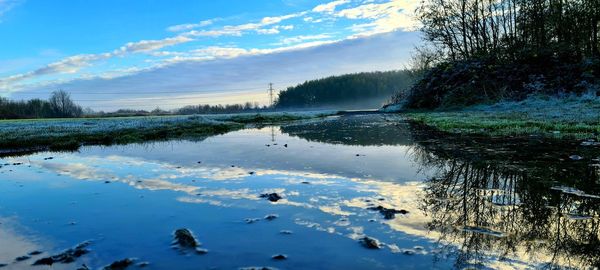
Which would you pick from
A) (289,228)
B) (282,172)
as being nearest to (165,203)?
(289,228)

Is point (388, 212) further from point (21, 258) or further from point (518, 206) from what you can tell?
point (21, 258)

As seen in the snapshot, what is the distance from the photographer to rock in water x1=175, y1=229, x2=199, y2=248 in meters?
5.09

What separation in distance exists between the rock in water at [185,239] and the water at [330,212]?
12 centimetres

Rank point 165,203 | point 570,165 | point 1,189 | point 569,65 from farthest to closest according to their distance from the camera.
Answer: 1. point 569,65
2. point 1,189
3. point 570,165
4. point 165,203

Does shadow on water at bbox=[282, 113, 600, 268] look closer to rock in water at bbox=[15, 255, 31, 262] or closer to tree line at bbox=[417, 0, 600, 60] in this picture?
rock in water at bbox=[15, 255, 31, 262]

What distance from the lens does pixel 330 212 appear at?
6582mm

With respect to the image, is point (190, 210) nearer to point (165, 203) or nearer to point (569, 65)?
point (165, 203)

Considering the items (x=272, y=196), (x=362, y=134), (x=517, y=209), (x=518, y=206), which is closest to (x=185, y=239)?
(x=272, y=196)

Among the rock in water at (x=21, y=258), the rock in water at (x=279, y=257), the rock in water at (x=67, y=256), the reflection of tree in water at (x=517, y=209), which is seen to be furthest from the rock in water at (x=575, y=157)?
the rock in water at (x=21, y=258)

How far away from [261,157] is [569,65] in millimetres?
37440

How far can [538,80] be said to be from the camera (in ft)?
128

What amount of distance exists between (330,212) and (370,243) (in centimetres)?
175

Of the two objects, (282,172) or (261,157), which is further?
(261,157)

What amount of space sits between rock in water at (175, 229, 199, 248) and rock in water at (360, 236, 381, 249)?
2.18m
